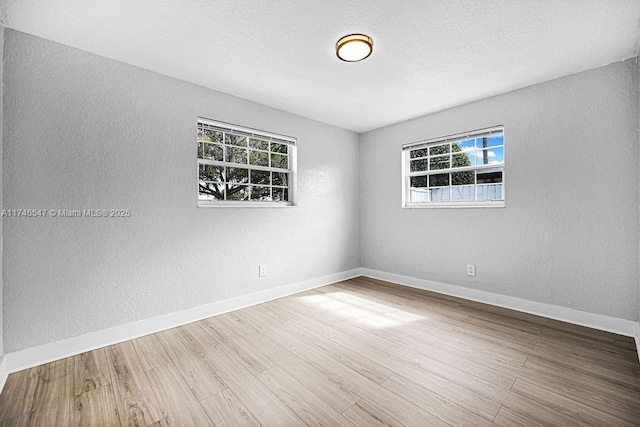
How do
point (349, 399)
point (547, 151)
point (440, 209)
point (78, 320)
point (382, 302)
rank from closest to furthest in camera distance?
point (349, 399) < point (78, 320) < point (547, 151) < point (382, 302) < point (440, 209)

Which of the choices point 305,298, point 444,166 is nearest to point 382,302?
point 305,298

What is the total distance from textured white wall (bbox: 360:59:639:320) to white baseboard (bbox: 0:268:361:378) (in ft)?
7.89

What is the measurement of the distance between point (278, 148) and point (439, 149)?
224cm

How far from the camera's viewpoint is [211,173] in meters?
3.05

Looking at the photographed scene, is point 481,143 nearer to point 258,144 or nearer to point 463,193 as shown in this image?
point 463,193

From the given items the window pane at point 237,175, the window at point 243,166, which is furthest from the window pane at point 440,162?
the window pane at point 237,175

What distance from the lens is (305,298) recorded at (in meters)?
3.49

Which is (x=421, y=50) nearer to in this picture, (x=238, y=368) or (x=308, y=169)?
(x=308, y=169)

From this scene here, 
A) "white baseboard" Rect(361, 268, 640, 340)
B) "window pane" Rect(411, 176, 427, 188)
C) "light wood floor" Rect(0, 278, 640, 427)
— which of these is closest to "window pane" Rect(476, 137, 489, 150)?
"window pane" Rect(411, 176, 427, 188)

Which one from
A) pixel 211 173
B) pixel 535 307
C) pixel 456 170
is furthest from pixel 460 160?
pixel 211 173

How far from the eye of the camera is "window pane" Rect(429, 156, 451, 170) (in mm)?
3717

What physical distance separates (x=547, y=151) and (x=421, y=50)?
174 centimetres

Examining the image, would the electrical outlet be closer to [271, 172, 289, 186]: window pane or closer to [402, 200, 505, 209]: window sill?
[402, 200, 505, 209]: window sill

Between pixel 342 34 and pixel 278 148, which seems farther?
pixel 278 148
